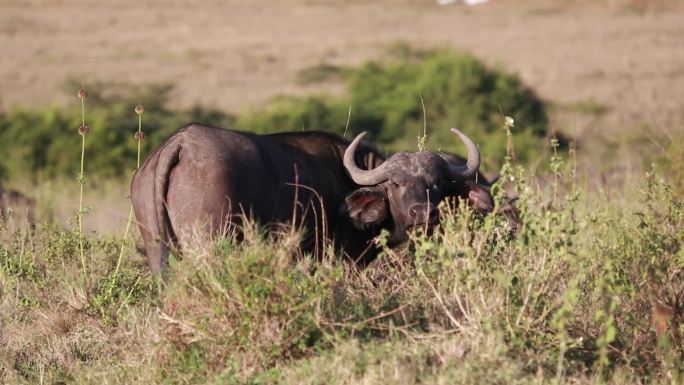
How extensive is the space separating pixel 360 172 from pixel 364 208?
307 mm

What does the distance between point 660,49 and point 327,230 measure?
3615 cm

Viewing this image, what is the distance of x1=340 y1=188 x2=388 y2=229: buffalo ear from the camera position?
28.1 feet

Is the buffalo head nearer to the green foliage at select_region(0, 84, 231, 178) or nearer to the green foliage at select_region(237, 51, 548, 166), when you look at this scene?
the green foliage at select_region(0, 84, 231, 178)

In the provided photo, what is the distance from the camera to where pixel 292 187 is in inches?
314

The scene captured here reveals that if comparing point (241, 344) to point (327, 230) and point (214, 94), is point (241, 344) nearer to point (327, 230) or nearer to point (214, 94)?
point (327, 230)

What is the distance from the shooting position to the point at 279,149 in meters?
8.11

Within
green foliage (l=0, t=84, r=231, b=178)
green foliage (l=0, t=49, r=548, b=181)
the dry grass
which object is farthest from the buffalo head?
the dry grass

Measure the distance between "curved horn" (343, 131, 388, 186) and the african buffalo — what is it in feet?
0.03

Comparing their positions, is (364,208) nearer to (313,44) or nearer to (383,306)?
(383,306)

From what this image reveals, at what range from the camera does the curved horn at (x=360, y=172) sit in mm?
8648

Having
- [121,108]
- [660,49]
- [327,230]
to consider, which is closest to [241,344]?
[327,230]

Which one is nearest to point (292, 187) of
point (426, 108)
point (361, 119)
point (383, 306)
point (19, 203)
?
point (383, 306)

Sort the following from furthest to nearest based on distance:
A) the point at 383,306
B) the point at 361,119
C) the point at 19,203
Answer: the point at 361,119 → the point at 19,203 → the point at 383,306

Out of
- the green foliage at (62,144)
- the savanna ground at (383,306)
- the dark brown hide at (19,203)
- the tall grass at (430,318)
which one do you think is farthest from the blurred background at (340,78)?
the tall grass at (430,318)
